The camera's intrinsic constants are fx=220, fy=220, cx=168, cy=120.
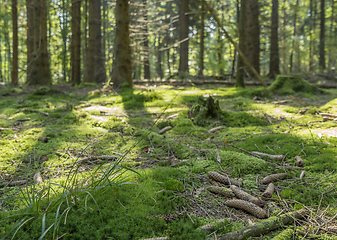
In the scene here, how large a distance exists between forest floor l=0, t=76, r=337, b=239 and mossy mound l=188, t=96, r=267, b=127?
0.02m

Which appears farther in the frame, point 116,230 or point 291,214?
point 291,214

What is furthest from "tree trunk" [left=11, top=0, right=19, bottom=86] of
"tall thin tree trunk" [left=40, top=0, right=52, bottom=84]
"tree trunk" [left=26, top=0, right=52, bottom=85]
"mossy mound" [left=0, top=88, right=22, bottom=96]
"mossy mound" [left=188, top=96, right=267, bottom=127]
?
"mossy mound" [left=188, top=96, right=267, bottom=127]

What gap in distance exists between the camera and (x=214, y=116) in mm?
4805

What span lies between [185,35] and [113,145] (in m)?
14.4

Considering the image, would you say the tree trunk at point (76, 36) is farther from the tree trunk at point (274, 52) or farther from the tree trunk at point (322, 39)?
the tree trunk at point (322, 39)

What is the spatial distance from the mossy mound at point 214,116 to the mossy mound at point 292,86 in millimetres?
3726

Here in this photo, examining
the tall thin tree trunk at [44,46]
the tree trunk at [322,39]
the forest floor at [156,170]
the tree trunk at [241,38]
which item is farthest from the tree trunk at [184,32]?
the forest floor at [156,170]

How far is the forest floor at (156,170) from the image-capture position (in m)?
1.48

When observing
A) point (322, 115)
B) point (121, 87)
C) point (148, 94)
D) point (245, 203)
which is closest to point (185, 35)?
point (121, 87)

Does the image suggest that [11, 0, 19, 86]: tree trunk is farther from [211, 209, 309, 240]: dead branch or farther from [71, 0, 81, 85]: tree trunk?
[211, 209, 309, 240]: dead branch

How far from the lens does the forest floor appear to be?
4.87 feet

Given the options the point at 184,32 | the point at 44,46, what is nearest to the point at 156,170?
the point at 44,46

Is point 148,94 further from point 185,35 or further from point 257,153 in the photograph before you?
point 185,35

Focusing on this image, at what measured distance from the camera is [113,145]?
3357 mm
